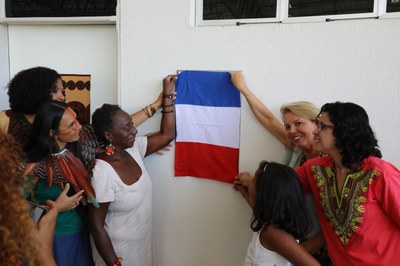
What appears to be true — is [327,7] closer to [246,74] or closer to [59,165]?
[246,74]

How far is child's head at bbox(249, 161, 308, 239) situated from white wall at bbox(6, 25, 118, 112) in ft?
4.68

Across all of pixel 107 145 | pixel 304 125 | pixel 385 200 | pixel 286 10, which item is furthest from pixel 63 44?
pixel 385 200

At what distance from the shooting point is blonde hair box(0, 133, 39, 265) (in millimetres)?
814

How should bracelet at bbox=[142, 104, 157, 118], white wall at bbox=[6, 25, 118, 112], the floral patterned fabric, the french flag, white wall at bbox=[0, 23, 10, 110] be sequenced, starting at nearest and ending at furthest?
the floral patterned fabric
the french flag
bracelet at bbox=[142, 104, 157, 118]
white wall at bbox=[6, 25, 118, 112]
white wall at bbox=[0, 23, 10, 110]

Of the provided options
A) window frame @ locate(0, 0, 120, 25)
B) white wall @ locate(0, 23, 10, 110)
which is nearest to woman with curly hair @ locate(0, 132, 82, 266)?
window frame @ locate(0, 0, 120, 25)

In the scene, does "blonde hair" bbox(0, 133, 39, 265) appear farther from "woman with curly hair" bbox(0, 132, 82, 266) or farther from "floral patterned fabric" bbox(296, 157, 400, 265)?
"floral patterned fabric" bbox(296, 157, 400, 265)

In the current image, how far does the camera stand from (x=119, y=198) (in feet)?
6.49

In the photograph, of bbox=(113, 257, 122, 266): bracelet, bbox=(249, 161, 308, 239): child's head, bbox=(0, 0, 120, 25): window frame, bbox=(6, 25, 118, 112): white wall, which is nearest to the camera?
bbox=(249, 161, 308, 239): child's head

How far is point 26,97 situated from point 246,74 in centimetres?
121

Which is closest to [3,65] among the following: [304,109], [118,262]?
[118,262]

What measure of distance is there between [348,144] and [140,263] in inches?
51.8

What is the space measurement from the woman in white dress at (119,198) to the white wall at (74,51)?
→ 643 mm

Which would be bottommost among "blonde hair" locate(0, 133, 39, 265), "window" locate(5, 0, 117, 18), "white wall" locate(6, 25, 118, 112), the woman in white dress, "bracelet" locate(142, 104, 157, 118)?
the woman in white dress

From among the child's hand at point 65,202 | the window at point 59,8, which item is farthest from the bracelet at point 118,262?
the window at point 59,8
